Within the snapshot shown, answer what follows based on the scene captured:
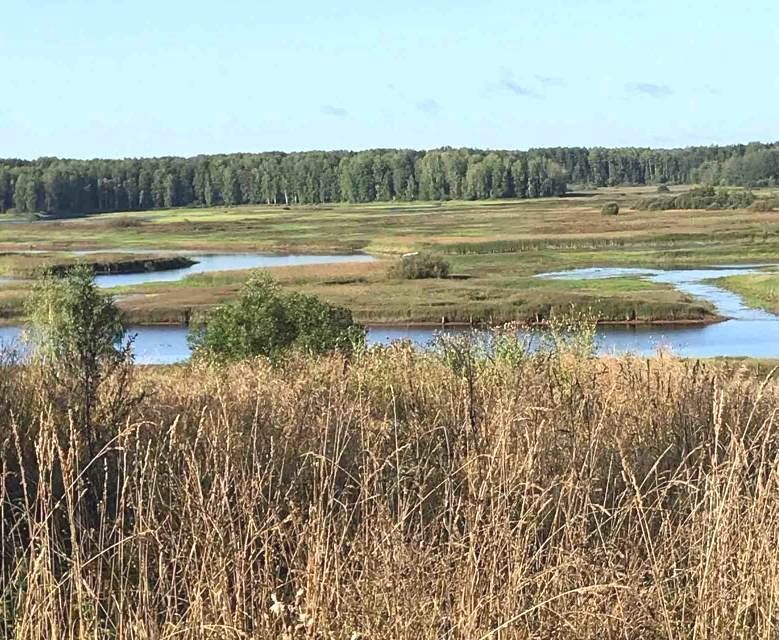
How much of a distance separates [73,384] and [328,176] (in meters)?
183

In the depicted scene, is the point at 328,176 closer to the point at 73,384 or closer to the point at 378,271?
the point at 378,271

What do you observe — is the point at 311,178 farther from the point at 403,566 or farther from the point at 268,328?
the point at 403,566

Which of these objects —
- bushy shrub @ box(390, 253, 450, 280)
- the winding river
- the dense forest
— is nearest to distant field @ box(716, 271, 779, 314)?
the winding river

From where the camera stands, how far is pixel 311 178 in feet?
609

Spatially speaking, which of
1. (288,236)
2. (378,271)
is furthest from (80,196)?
(378,271)

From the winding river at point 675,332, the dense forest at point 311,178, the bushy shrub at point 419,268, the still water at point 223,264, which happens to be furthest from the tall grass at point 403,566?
the dense forest at point 311,178

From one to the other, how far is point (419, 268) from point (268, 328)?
141 feet

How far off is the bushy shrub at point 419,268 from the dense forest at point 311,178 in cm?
11125

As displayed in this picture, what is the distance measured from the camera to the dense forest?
173 meters

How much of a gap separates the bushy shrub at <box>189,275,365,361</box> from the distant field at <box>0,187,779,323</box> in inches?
333

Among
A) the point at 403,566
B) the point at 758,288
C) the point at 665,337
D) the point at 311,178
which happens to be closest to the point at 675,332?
the point at 665,337

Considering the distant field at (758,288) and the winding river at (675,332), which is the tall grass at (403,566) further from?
the distant field at (758,288)

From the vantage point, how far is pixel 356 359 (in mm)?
12398

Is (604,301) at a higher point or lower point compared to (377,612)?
lower
